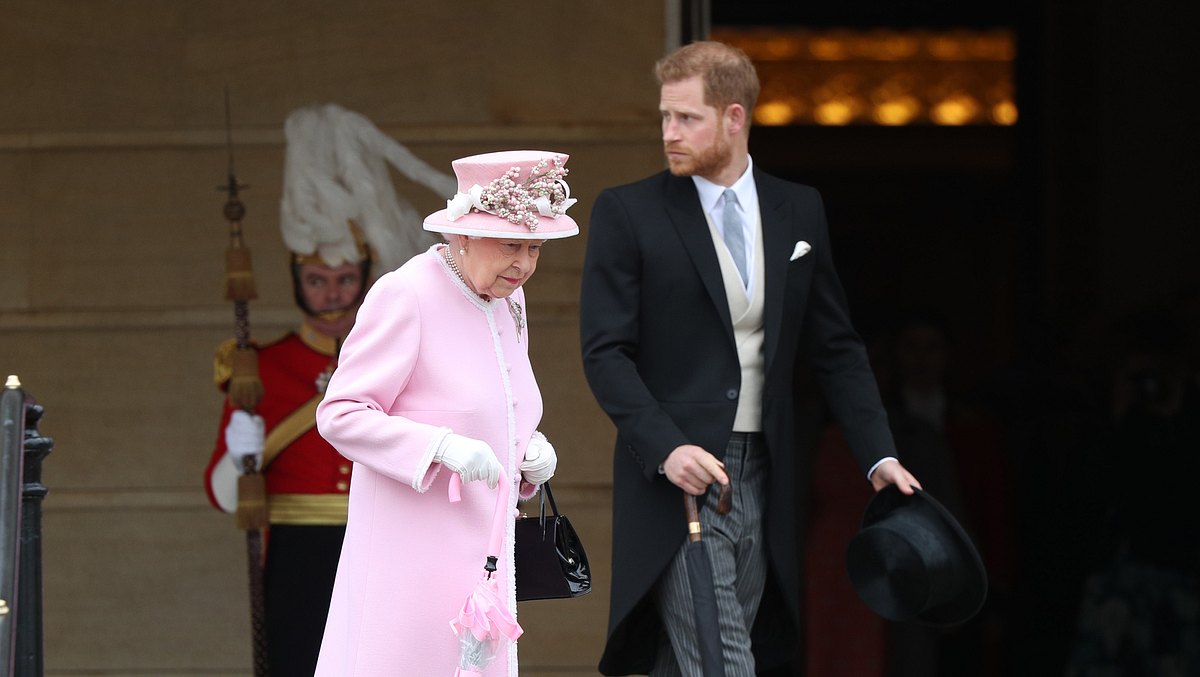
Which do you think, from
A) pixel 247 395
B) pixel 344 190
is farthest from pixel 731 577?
pixel 344 190

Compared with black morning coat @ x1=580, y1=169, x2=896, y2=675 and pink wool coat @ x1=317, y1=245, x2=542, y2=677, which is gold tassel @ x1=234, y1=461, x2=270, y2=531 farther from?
pink wool coat @ x1=317, y1=245, x2=542, y2=677

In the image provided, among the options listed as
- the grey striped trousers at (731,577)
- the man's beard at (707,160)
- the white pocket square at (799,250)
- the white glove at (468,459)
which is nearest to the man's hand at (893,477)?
the grey striped trousers at (731,577)

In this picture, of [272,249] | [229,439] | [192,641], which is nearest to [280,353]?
[229,439]

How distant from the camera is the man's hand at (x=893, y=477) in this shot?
4.36 metres

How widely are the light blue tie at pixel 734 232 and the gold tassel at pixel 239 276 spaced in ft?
5.03

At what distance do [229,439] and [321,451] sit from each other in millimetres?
250

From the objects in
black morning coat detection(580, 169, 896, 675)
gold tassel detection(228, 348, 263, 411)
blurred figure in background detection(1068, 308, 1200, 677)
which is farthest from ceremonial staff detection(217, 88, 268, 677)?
blurred figure in background detection(1068, 308, 1200, 677)

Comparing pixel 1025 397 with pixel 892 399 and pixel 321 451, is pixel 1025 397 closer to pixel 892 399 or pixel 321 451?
pixel 892 399

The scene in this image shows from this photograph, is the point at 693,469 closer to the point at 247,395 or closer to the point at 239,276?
the point at 247,395

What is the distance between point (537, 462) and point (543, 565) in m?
0.23

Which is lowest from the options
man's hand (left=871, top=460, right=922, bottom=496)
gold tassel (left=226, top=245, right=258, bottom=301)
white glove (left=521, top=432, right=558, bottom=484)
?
man's hand (left=871, top=460, right=922, bottom=496)

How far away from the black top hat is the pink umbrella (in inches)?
43.1

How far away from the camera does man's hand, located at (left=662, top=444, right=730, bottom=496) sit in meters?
4.09

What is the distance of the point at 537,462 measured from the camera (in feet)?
12.4
